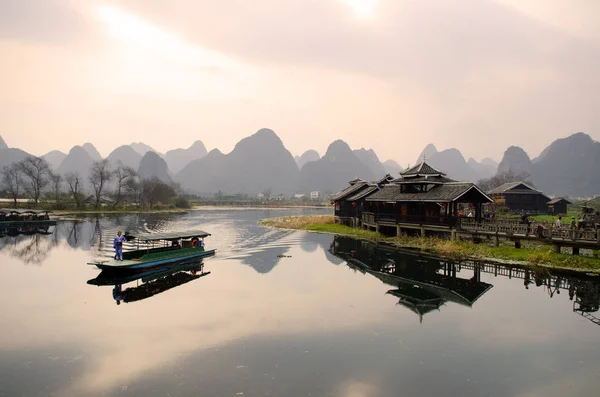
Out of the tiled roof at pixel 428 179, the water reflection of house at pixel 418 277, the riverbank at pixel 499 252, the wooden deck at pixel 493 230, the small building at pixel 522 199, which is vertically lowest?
the water reflection of house at pixel 418 277

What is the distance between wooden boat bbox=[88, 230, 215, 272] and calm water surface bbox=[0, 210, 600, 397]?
4.24 ft

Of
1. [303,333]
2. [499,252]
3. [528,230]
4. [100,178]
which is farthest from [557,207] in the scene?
[100,178]

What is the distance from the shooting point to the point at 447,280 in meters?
24.4

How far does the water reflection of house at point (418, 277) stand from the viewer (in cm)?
2020

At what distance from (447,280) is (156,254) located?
67.5 ft

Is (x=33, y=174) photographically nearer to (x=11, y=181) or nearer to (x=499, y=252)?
(x=11, y=181)

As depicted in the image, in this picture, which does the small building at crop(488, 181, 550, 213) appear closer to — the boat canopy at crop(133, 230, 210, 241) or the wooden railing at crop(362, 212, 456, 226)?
the wooden railing at crop(362, 212, 456, 226)

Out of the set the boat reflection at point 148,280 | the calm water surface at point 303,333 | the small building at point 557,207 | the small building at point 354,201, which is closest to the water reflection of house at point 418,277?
the calm water surface at point 303,333

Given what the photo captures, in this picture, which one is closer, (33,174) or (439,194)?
(439,194)

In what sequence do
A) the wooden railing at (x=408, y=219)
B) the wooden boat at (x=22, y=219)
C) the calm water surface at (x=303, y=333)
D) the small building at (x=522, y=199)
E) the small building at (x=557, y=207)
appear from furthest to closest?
the small building at (x=522, y=199), the small building at (x=557, y=207), the wooden boat at (x=22, y=219), the wooden railing at (x=408, y=219), the calm water surface at (x=303, y=333)

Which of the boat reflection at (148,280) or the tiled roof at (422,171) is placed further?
the tiled roof at (422,171)

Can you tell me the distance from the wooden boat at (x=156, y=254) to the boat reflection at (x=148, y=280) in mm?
553

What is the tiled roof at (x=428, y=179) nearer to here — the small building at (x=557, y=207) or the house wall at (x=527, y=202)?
the house wall at (x=527, y=202)

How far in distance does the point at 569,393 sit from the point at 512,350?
2.91m
